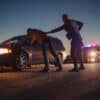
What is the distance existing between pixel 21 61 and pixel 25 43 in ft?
3.24

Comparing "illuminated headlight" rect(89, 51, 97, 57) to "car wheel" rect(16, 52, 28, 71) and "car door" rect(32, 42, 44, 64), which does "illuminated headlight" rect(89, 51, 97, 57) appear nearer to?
"car door" rect(32, 42, 44, 64)

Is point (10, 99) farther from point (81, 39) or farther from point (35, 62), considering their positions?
point (35, 62)

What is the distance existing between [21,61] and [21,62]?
0.15 feet

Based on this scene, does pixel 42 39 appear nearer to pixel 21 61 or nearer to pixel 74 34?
pixel 74 34

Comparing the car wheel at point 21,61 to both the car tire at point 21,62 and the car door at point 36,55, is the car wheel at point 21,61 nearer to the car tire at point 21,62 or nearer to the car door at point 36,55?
the car tire at point 21,62

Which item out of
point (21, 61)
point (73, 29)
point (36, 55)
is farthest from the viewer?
point (36, 55)

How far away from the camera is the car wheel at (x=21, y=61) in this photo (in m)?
14.4

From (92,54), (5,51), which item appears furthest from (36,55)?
(92,54)

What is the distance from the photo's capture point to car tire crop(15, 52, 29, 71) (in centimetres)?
1435

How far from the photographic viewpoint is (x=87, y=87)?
7984 millimetres

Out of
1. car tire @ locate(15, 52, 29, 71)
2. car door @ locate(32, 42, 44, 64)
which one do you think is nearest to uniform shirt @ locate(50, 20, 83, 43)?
car tire @ locate(15, 52, 29, 71)

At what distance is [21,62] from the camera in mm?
14469

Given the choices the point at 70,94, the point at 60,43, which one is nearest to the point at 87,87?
the point at 70,94

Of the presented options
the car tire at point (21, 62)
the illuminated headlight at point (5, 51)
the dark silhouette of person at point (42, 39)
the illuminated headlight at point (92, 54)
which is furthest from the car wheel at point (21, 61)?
the illuminated headlight at point (92, 54)
